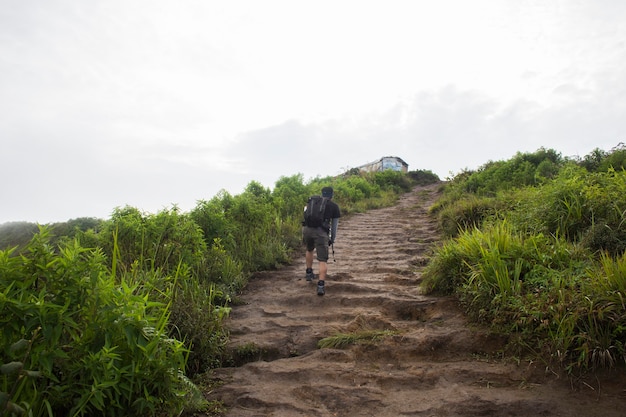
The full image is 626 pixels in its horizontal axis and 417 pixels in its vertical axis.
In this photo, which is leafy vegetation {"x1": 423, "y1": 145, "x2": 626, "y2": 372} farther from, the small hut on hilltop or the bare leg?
the small hut on hilltop

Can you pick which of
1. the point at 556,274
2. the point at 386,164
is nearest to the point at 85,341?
the point at 556,274

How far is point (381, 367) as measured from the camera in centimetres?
440

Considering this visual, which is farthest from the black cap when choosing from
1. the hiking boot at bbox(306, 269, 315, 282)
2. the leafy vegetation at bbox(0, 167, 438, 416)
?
the leafy vegetation at bbox(0, 167, 438, 416)

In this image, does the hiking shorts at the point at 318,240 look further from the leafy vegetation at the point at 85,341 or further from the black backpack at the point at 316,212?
the leafy vegetation at the point at 85,341

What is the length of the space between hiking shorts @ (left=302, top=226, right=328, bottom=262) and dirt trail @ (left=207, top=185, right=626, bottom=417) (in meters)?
0.57

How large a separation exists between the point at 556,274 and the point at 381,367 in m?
2.32

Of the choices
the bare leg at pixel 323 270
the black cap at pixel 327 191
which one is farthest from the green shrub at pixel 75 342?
the black cap at pixel 327 191

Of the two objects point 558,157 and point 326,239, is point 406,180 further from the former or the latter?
point 326,239

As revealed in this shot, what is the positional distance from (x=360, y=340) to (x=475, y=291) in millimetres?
1615

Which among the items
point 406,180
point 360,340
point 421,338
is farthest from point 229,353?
point 406,180

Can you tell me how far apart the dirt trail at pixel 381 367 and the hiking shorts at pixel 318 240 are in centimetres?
57

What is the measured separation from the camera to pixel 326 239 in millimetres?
7418

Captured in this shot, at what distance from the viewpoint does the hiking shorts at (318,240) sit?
23.8 ft

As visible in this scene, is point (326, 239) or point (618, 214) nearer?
point (618, 214)
